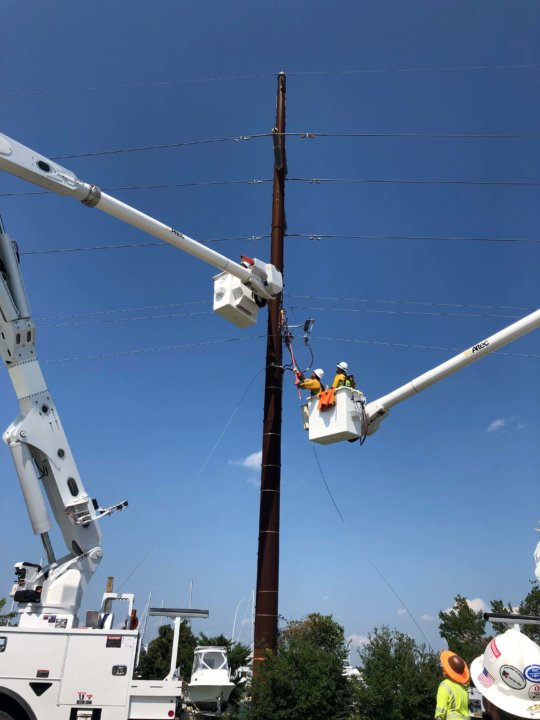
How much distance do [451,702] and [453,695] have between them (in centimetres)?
6

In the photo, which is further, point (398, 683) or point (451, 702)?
point (398, 683)

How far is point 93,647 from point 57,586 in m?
1.36

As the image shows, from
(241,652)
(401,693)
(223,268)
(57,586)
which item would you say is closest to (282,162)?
(223,268)

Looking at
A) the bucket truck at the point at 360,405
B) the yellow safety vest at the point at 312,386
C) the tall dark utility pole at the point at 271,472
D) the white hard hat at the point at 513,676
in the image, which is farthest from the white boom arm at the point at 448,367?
the white hard hat at the point at 513,676

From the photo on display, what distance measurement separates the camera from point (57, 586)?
376 inches

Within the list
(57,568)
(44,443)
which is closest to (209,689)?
(57,568)

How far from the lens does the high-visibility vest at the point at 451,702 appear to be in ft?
17.7

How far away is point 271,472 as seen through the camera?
41.8ft

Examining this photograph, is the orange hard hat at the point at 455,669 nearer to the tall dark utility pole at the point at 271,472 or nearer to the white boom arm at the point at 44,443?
the tall dark utility pole at the point at 271,472

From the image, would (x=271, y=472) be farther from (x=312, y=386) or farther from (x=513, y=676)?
(x=513, y=676)

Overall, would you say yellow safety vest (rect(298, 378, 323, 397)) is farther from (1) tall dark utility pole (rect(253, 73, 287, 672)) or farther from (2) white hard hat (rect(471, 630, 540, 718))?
(2) white hard hat (rect(471, 630, 540, 718))

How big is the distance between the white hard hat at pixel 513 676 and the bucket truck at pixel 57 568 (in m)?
7.30

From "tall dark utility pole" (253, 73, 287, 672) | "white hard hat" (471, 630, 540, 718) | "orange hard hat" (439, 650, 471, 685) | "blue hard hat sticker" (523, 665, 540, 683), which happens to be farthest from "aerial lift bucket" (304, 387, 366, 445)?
"blue hard hat sticker" (523, 665, 540, 683)

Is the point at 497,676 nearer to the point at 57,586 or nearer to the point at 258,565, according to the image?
the point at 57,586
